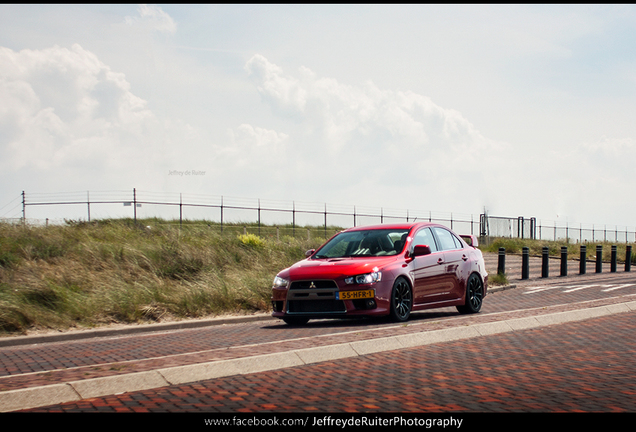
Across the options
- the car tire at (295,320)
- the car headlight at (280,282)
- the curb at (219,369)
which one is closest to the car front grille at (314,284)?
the car headlight at (280,282)

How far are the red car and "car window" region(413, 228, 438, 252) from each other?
0.01 meters

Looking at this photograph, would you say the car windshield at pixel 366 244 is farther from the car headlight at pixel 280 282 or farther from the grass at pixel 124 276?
the grass at pixel 124 276

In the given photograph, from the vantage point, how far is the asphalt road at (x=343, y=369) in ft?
17.5

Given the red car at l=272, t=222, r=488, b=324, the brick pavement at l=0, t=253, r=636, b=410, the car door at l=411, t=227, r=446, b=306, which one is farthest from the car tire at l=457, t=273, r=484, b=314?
the car door at l=411, t=227, r=446, b=306

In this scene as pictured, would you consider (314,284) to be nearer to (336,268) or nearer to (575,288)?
A: (336,268)

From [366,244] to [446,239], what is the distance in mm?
1910

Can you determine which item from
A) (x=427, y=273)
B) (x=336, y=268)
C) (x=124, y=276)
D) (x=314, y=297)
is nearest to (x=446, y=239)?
(x=427, y=273)

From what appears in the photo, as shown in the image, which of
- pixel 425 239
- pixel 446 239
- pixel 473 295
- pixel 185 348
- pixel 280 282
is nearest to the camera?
pixel 185 348

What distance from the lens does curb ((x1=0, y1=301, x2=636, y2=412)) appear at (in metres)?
5.51

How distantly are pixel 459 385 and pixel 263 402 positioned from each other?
1.81 metres

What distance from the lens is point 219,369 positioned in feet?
21.5

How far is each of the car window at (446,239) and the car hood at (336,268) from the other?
5.63 feet
